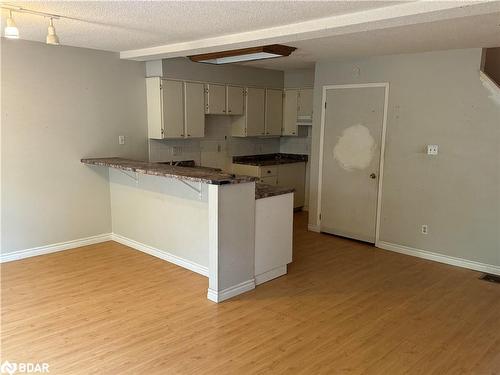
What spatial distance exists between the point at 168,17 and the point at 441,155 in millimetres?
3240

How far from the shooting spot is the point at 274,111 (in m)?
6.68

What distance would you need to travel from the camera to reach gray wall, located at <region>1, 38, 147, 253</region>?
164 inches

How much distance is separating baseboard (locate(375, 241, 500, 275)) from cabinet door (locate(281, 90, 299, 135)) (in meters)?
2.61

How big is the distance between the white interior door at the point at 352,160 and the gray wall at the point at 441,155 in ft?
0.54

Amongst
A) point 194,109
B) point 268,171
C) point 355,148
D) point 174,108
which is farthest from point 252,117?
point 355,148

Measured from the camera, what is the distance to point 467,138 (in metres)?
4.23

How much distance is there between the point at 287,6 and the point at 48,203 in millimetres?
3423

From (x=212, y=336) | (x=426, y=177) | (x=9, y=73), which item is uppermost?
(x=9, y=73)

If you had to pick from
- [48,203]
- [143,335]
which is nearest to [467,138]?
[143,335]

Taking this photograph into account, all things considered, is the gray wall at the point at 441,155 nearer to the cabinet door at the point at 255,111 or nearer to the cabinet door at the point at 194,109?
the cabinet door at the point at 255,111

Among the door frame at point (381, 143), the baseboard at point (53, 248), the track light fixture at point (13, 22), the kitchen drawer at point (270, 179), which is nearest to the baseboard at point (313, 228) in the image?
the door frame at point (381, 143)

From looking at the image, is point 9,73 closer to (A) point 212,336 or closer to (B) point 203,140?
(B) point 203,140

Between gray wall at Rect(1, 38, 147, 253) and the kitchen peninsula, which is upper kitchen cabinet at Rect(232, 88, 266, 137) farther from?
the kitchen peninsula

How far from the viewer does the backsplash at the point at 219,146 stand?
5.58 meters
